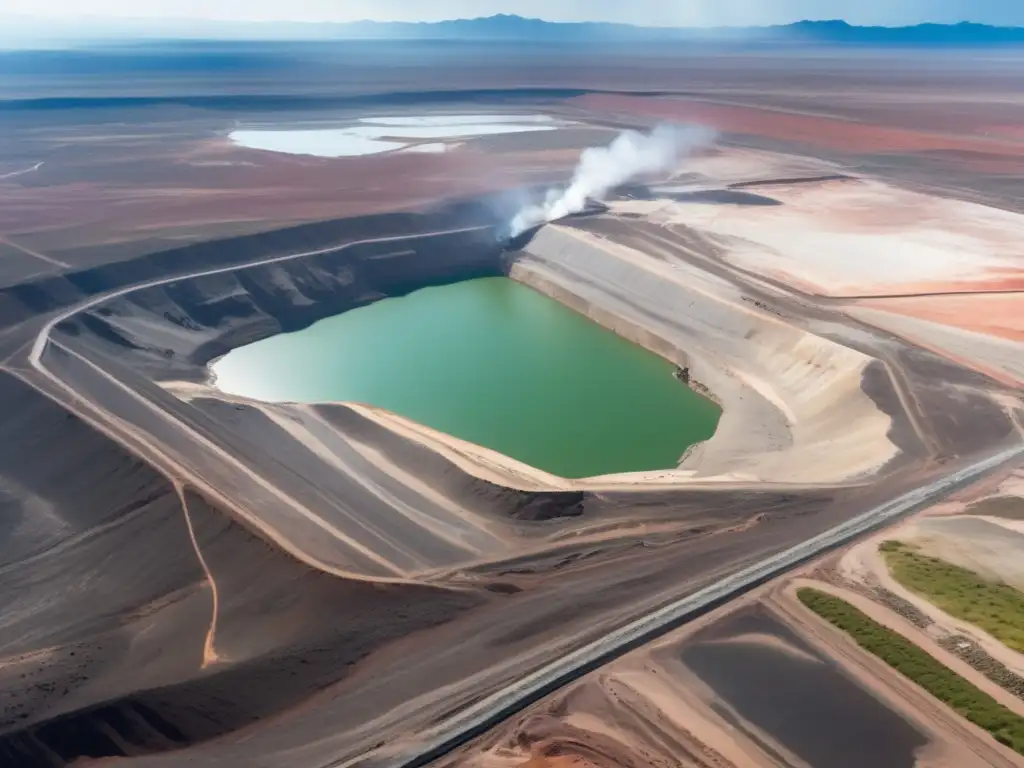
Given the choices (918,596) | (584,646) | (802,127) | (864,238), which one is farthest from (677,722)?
(802,127)

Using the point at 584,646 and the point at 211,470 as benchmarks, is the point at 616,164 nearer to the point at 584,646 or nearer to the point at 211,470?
the point at 211,470

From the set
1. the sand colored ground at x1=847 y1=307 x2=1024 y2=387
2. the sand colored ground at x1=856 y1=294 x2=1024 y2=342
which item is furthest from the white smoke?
the sand colored ground at x1=847 y1=307 x2=1024 y2=387

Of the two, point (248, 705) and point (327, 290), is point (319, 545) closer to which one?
point (248, 705)

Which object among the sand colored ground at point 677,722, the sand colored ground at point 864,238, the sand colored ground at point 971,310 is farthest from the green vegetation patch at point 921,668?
the sand colored ground at point 864,238

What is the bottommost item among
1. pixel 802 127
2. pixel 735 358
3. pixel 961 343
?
pixel 735 358

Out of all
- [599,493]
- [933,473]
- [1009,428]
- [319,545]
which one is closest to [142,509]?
[319,545]

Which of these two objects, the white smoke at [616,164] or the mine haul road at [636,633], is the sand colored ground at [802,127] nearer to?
the white smoke at [616,164]

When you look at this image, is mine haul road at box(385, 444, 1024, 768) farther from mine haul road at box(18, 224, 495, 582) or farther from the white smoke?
the white smoke
